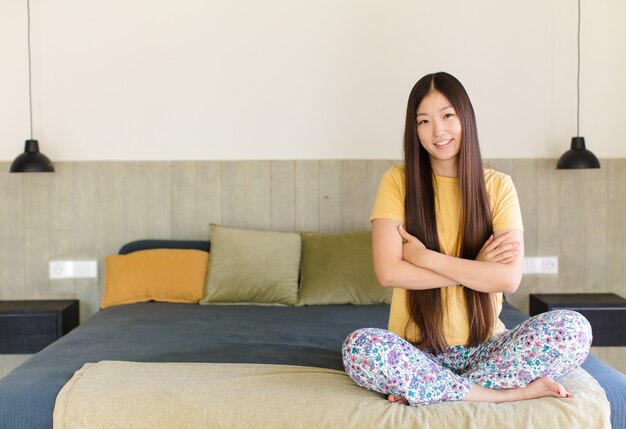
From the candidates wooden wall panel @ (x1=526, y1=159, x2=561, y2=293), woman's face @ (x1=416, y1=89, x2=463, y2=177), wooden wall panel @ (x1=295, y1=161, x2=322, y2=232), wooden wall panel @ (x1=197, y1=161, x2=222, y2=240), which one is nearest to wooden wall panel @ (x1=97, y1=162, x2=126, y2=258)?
wooden wall panel @ (x1=197, y1=161, x2=222, y2=240)

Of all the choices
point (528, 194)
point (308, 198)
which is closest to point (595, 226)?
point (528, 194)

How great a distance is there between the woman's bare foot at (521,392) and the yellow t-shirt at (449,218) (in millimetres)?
223

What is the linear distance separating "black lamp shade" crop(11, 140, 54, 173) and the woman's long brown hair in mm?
2103

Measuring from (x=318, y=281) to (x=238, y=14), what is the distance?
57.5 inches

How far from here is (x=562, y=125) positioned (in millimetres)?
3852

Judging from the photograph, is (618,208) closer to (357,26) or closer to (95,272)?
(357,26)

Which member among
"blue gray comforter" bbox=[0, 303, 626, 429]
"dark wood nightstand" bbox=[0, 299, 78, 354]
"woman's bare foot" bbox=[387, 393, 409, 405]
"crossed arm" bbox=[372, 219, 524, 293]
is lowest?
"dark wood nightstand" bbox=[0, 299, 78, 354]

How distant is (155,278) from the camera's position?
3523 mm

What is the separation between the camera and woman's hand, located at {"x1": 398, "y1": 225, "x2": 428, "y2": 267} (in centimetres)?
220

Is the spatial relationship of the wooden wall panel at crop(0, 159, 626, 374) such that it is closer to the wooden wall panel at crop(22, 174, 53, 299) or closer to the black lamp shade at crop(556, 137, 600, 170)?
the wooden wall panel at crop(22, 174, 53, 299)

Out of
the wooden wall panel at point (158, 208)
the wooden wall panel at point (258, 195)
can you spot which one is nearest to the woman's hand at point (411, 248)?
the wooden wall panel at point (258, 195)

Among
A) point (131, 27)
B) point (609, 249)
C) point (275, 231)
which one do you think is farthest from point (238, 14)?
point (609, 249)

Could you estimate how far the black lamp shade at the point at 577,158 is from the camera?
3.63 m

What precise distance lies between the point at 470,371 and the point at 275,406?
22.5 inches
